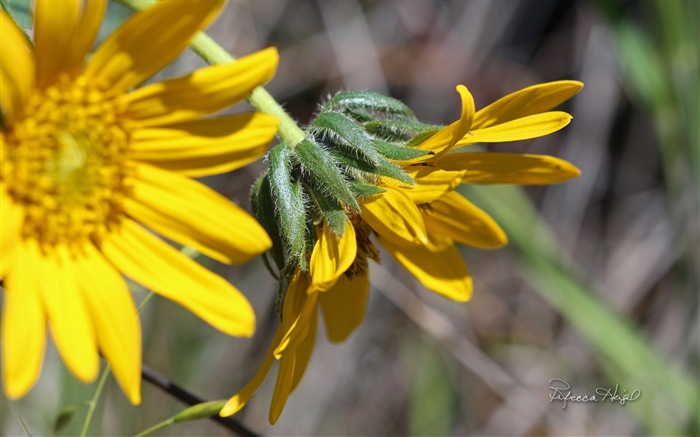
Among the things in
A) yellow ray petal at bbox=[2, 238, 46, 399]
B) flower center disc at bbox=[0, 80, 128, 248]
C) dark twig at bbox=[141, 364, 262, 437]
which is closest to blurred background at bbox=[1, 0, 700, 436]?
dark twig at bbox=[141, 364, 262, 437]

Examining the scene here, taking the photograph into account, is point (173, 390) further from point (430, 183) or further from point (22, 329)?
point (430, 183)

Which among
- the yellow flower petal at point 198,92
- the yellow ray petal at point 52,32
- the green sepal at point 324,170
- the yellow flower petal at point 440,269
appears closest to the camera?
the yellow ray petal at point 52,32

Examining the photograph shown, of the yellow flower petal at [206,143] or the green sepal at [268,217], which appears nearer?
the yellow flower petal at [206,143]

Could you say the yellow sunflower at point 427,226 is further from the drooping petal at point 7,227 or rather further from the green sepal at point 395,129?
the drooping petal at point 7,227

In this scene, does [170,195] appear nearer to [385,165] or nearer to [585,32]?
[385,165]

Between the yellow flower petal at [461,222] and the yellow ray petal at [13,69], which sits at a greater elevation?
the yellow ray petal at [13,69]

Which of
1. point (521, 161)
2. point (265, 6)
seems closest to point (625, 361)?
point (521, 161)

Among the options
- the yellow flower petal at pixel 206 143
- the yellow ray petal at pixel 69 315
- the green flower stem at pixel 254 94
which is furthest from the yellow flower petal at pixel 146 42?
the yellow ray petal at pixel 69 315
